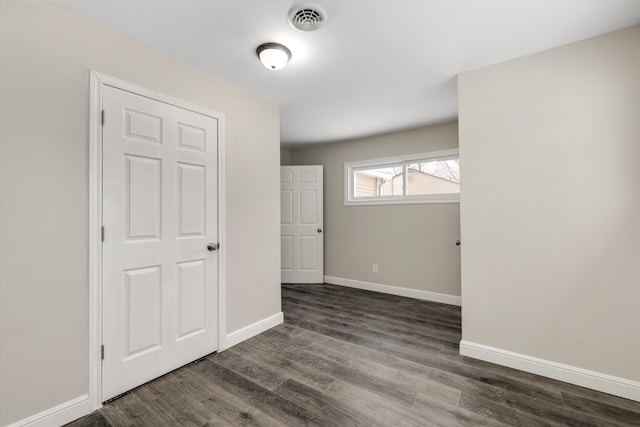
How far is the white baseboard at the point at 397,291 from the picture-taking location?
3.65m

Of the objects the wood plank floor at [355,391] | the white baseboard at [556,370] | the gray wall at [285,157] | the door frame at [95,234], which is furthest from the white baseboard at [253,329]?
the gray wall at [285,157]

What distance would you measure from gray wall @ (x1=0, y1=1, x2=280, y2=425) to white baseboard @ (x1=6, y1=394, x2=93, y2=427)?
0.03 m

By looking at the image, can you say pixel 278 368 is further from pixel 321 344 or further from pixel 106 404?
pixel 106 404

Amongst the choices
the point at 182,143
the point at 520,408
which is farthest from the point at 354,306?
the point at 182,143

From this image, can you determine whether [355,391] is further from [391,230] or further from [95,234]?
[391,230]

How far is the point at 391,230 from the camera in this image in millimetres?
4168

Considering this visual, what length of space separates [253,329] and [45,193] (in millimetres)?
1907

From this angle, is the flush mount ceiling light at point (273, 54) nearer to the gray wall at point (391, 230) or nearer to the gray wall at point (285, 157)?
the gray wall at point (391, 230)

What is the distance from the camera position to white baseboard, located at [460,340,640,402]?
5.87 feet

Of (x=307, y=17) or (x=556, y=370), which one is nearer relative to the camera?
(x=307, y=17)

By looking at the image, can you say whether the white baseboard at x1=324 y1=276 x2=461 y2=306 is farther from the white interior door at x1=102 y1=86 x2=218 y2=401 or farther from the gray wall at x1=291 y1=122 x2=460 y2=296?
the white interior door at x1=102 y1=86 x2=218 y2=401

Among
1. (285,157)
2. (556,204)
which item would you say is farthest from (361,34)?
(285,157)

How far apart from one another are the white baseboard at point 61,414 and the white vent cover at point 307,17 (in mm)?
2573

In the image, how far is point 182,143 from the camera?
2182 millimetres
